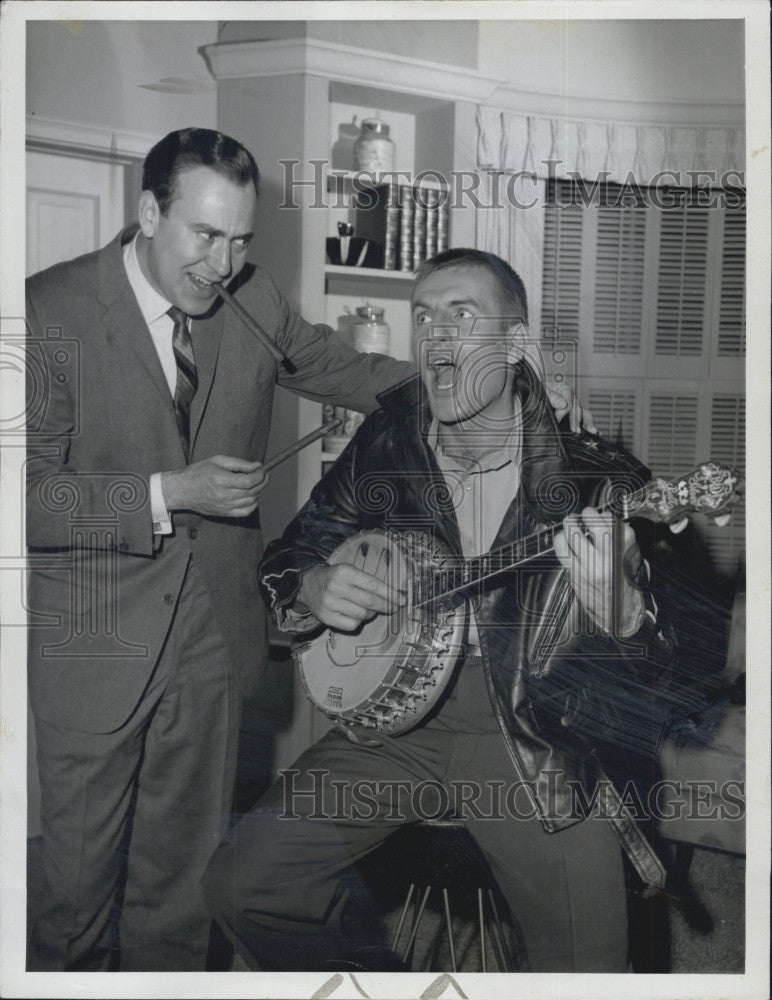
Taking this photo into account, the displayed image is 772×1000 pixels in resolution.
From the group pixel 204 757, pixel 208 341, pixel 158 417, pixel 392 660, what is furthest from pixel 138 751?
pixel 208 341

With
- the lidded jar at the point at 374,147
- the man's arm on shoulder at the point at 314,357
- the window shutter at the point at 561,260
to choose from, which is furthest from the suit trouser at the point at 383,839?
the lidded jar at the point at 374,147

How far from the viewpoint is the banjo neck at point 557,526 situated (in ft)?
8.04

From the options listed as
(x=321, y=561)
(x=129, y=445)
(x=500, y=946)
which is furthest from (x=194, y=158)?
(x=500, y=946)

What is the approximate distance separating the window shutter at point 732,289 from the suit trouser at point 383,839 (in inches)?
43.8

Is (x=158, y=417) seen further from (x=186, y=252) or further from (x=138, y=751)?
(x=138, y=751)

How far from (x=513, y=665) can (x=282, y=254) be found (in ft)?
3.74

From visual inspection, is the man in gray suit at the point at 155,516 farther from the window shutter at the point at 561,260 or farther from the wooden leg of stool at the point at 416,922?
the wooden leg of stool at the point at 416,922

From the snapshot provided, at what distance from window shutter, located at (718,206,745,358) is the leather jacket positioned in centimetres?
40

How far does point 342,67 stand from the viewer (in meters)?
2.46

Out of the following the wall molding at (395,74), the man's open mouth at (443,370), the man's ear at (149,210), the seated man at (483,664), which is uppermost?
the wall molding at (395,74)

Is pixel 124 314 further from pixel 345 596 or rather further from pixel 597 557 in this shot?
pixel 597 557

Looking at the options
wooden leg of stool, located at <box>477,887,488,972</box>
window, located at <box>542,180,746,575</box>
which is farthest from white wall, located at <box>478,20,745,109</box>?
wooden leg of stool, located at <box>477,887,488,972</box>

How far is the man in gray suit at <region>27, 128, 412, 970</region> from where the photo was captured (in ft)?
8.07

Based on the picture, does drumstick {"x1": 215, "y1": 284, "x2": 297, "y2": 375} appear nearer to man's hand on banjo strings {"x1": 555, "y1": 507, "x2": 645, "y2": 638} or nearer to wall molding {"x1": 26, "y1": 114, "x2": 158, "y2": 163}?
wall molding {"x1": 26, "y1": 114, "x2": 158, "y2": 163}
